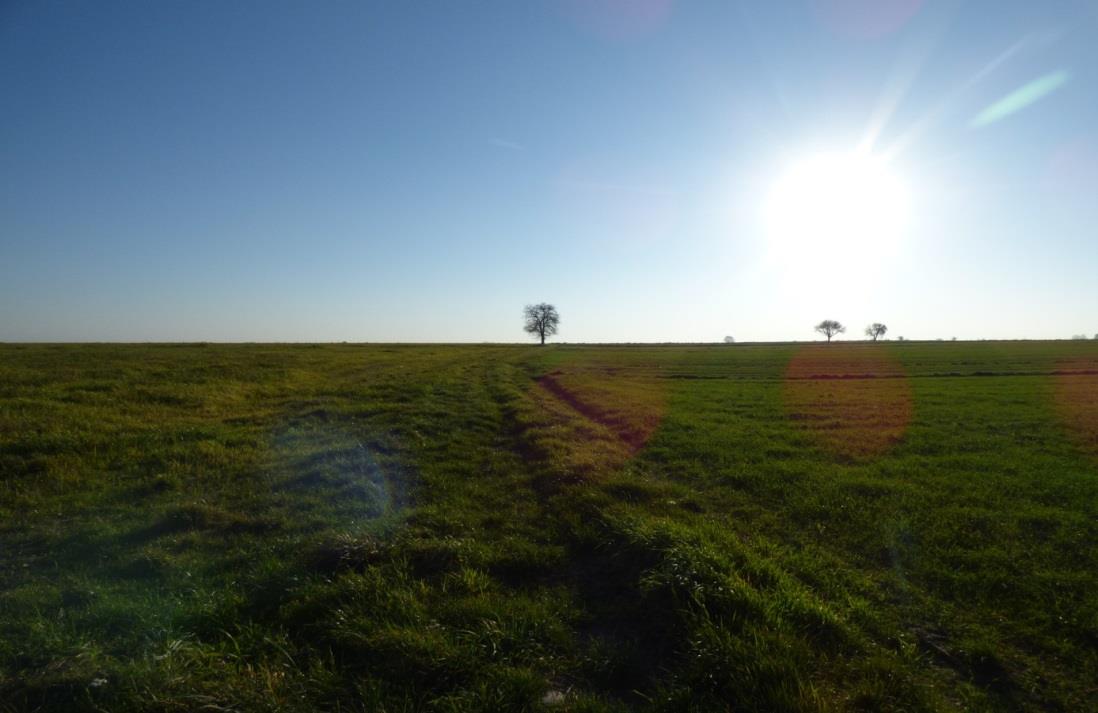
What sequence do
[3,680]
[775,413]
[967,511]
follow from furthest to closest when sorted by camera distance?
[775,413], [967,511], [3,680]

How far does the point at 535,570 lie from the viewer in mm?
6562

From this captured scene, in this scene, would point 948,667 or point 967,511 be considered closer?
point 948,667

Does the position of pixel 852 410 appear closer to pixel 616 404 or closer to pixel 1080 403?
pixel 616 404

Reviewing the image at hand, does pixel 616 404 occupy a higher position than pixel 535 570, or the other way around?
pixel 616 404

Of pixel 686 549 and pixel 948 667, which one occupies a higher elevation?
pixel 686 549

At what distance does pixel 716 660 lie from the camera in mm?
4383

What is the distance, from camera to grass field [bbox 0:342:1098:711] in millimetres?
4250

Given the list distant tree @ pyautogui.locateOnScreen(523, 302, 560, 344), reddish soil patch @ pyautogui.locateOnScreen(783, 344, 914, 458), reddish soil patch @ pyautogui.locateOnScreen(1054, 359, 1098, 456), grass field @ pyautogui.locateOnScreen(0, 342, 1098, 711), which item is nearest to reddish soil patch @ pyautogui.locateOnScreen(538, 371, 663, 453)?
grass field @ pyautogui.locateOnScreen(0, 342, 1098, 711)

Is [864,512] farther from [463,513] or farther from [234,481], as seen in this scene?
[234,481]

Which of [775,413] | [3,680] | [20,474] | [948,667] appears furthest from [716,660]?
[775,413]

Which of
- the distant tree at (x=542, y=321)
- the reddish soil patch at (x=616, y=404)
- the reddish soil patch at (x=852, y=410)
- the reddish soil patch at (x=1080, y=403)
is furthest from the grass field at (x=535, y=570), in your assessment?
the distant tree at (x=542, y=321)

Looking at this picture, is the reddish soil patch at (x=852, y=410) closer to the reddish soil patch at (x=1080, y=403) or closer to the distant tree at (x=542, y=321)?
the reddish soil patch at (x=1080, y=403)

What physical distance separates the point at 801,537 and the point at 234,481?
34.2 ft

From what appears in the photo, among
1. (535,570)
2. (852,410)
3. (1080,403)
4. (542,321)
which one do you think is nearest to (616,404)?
Result: (852,410)
